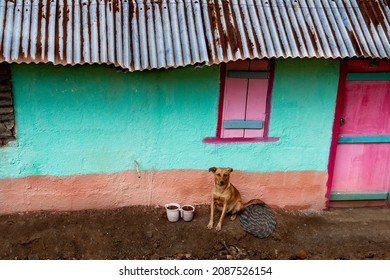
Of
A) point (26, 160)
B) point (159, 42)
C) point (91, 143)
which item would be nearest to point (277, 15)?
point (159, 42)

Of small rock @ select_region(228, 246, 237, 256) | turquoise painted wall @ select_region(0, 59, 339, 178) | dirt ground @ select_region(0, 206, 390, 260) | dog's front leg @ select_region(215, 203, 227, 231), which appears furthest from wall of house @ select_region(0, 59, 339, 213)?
small rock @ select_region(228, 246, 237, 256)

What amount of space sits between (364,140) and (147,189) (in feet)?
11.1

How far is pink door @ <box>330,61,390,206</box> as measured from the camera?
6.55 m

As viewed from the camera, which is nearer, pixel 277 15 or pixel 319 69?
pixel 277 15

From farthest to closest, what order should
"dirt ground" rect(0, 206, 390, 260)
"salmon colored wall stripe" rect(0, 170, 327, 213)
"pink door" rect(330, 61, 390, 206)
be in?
1. "pink door" rect(330, 61, 390, 206)
2. "salmon colored wall stripe" rect(0, 170, 327, 213)
3. "dirt ground" rect(0, 206, 390, 260)

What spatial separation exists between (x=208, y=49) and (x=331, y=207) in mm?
3476

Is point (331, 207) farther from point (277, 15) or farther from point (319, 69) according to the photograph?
point (277, 15)

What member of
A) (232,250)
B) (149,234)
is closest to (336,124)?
(232,250)

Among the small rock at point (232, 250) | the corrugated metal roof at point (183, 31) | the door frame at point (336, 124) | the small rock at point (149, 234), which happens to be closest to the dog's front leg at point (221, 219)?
the small rock at point (232, 250)

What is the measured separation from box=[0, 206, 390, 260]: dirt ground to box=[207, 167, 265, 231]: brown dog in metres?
0.16

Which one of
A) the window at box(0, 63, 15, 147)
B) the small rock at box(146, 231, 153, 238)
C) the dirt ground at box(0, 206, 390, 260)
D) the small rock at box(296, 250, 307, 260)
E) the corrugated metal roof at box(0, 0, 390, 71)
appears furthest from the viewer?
the small rock at box(146, 231, 153, 238)

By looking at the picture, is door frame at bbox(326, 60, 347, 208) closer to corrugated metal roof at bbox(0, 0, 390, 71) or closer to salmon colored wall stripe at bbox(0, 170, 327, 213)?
salmon colored wall stripe at bbox(0, 170, 327, 213)

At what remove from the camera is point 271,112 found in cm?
643

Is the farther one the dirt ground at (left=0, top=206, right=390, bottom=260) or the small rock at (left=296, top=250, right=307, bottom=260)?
the small rock at (left=296, top=250, right=307, bottom=260)
